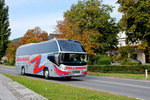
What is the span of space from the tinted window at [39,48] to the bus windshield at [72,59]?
111cm

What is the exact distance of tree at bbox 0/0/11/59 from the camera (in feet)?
212

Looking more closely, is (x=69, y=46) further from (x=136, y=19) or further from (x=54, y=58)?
(x=136, y=19)

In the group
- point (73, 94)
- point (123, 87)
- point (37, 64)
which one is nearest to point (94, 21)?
point (37, 64)

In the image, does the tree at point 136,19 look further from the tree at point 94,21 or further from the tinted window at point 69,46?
the tinted window at point 69,46

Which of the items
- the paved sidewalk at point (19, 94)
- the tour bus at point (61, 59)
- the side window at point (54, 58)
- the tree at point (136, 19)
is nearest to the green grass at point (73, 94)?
the paved sidewalk at point (19, 94)

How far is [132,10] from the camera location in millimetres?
25125

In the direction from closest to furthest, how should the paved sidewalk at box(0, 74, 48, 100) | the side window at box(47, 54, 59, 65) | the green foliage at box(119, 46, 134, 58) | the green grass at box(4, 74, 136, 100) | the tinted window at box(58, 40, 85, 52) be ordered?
the paved sidewalk at box(0, 74, 48, 100) < the green grass at box(4, 74, 136, 100) < the side window at box(47, 54, 59, 65) < the tinted window at box(58, 40, 85, 52) < the green foliage at box(119, 46, 134, 58)

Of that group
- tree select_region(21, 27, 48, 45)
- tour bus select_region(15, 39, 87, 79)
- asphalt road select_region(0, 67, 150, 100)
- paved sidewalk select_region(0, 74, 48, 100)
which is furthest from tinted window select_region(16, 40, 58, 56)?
tree select_region(21, 27, 48, 45)

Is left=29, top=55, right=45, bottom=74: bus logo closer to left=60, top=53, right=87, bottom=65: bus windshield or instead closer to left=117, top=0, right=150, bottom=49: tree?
left=60, top=53, right=87, bottom=65: bus windshield

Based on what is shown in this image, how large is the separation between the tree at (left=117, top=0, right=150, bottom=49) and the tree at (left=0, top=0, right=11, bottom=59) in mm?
48050

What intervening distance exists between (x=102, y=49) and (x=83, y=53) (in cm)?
2398

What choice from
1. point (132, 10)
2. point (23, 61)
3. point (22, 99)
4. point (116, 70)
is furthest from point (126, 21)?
point (22, 99)

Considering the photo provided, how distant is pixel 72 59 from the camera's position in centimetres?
1648

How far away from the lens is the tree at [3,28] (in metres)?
64.7
